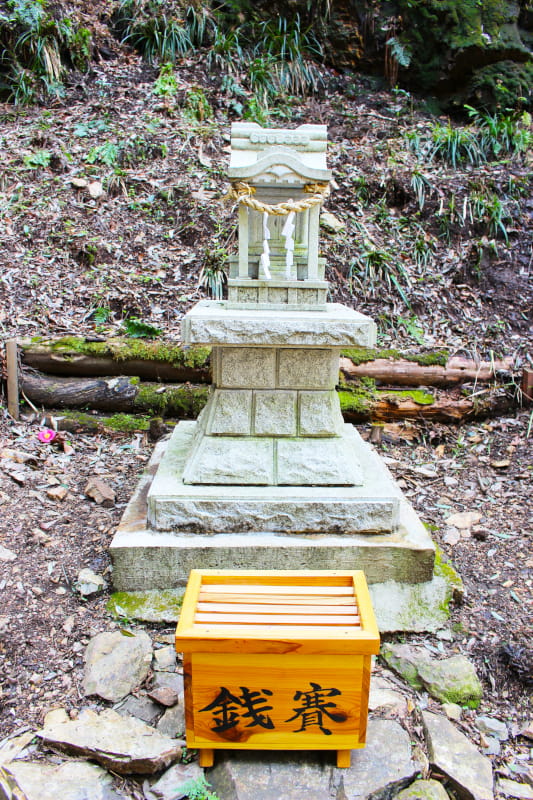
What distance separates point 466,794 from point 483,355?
4.32m

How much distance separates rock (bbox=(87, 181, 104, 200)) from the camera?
264 inches

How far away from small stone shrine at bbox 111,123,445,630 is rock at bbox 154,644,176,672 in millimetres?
388

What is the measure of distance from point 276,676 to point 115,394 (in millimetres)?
3533

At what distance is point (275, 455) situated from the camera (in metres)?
3.15

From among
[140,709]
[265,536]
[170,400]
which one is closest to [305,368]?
[265,536]

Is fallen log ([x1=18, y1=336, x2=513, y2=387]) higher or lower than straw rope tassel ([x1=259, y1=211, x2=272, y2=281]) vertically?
lower

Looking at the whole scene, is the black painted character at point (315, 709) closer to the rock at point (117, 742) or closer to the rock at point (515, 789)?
the rock at point (117, 742)

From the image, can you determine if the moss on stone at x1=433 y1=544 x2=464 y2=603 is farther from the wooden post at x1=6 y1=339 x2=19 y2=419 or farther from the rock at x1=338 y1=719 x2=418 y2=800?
the wooden post at x1=6 y1=339 x2=19 y2=419

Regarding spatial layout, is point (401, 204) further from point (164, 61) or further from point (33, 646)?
point (33, 646)

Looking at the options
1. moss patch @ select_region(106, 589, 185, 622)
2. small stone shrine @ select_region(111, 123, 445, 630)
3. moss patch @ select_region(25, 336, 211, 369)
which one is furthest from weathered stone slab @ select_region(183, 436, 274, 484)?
moss patch @ select_region(25, 336, 211, 369)

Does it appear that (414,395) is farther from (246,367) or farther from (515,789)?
(515,789)

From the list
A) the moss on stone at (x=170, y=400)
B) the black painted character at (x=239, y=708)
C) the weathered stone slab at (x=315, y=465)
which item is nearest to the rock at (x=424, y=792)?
the black painted character at (x=239, y=708)

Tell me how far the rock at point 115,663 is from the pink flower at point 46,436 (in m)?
2.27

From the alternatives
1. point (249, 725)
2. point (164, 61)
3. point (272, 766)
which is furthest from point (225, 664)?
point (164, 61)
